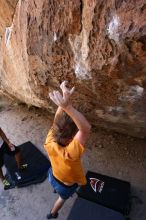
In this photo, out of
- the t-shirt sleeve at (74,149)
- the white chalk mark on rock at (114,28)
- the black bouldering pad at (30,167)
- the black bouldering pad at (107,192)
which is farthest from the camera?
the black bouldering pad at (30,167)

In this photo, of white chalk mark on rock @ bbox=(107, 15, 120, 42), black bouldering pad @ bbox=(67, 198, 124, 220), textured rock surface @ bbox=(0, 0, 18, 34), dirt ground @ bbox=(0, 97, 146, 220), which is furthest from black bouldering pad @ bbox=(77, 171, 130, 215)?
textured rock surface @ bbox=(0, 0, 18, 34)

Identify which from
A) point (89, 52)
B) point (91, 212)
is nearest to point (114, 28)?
point (89, 52)

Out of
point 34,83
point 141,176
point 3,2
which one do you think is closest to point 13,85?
point 34,83

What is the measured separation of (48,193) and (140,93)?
5.51 feet

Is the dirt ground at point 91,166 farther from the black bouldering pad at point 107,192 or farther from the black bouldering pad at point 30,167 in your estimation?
the black bouldering pad at point 107,192

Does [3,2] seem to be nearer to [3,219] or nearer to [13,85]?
[13,85]

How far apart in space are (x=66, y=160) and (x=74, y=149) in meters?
0.18

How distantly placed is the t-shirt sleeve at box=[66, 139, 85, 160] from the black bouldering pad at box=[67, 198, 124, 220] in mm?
682

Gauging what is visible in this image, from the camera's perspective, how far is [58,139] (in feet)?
8.33

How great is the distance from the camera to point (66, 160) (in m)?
2.54

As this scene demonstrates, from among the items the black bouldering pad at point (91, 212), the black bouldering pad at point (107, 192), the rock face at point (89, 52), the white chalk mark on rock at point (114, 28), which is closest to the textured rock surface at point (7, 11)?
the rock face at point (89, 52)

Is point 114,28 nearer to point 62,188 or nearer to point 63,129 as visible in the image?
point 63,129

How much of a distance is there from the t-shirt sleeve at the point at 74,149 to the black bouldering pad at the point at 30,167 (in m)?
1.32

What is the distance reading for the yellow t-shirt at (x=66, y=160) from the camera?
242 centimetres
